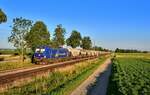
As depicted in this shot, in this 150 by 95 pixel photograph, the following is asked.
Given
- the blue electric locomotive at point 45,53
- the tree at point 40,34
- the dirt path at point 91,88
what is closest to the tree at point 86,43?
the tree at point 40,34

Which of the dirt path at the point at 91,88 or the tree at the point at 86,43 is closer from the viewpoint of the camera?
the dirt path at the point at 91,88

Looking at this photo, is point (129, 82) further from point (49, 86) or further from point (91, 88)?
point (49, 86)

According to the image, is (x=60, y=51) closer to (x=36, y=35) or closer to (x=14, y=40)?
(x=36, y=35)

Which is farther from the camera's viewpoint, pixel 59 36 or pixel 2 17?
pixel 59 36

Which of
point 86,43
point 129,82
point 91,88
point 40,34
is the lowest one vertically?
point 91,88

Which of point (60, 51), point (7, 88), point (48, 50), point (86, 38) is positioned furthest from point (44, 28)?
point (86, 38)

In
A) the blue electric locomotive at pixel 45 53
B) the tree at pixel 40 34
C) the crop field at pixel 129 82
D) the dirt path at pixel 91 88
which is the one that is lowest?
the dirt path at pixel 91 88

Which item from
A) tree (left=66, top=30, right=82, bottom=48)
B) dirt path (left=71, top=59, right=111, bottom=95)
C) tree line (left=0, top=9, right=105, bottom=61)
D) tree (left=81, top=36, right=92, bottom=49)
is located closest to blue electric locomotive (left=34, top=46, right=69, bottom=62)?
tree line (left=0, top=9, right=105, bottom=61)

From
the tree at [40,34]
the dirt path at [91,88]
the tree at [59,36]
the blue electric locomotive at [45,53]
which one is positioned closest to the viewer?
the dirt path at [91,88]

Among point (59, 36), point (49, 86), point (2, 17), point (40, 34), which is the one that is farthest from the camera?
point (59, 36)

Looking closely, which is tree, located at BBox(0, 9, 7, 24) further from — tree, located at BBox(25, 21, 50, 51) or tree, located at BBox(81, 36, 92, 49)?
tree, located at BBox(81, 36, 92, 49)

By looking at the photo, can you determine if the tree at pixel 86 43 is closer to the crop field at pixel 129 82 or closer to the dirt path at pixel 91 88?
the crop field at pixel 129 82

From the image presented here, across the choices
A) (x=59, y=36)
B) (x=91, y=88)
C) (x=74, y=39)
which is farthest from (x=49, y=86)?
(x=74, y=39)

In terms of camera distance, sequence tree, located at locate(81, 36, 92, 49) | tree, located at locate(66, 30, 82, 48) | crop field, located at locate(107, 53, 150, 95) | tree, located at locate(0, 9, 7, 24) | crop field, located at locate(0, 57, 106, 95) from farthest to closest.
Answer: tree, located at locate(81, 36, 92, 49)
tree, located at locate(66, 30, 82, 48)
tree, located at locate(0, 9, 7, 24)
crop field, located at locate(0, 57, 106, 95)
crop field, located at locate(107, 53, 150, 95)
